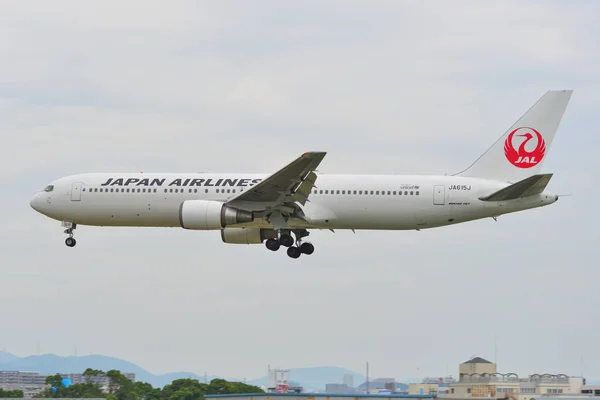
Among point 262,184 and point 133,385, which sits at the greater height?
point 262,184

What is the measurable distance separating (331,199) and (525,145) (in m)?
11.7

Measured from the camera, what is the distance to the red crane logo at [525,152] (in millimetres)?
56656

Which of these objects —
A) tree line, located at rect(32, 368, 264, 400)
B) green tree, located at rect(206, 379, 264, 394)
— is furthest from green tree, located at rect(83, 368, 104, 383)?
green tree, located at rect(206, 379, 264, 394)

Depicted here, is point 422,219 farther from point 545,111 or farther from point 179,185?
point 179,185

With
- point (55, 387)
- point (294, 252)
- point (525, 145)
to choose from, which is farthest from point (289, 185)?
point (55, 387)

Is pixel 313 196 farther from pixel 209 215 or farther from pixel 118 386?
pixel 118 386

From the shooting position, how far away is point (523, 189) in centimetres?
5269

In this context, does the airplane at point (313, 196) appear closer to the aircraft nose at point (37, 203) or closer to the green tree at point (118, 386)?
the aircraft nose at point (37, 203)

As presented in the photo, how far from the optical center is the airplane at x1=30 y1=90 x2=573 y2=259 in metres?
53.9

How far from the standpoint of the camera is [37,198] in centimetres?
→ 5972

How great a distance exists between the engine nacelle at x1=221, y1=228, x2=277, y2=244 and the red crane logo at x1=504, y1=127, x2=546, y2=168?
14.3 m

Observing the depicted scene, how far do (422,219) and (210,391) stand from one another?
144 ft

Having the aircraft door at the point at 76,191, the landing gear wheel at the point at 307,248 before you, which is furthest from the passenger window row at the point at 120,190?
the landing gear wheel at the point at 307,248

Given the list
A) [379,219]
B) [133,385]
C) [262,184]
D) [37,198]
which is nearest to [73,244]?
[37,198]
